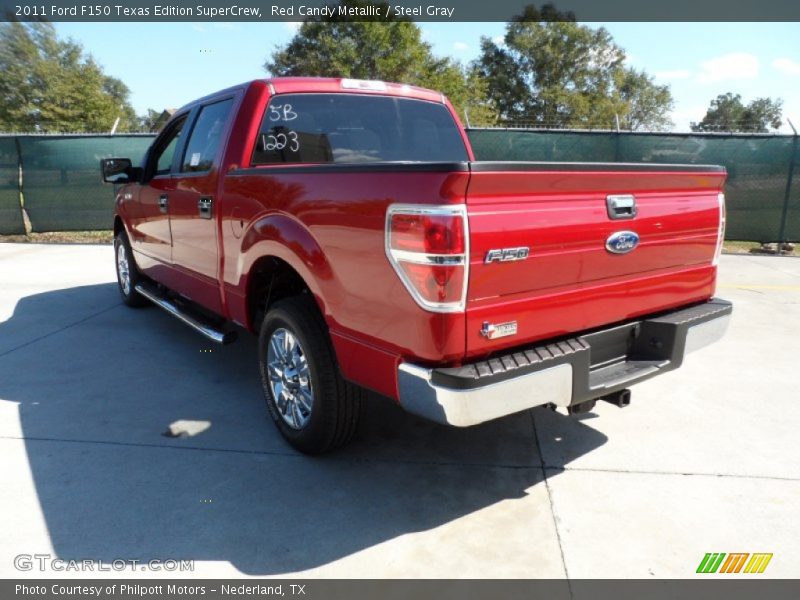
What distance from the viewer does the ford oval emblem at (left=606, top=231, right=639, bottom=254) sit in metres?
2.71

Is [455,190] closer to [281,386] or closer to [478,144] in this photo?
[281,386]

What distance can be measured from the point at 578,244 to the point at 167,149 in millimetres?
4081

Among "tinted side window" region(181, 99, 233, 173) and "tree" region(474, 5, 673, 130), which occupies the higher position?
"tree" region(474, 5, 673, 130)

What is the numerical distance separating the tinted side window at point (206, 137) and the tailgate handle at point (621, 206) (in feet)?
8.10

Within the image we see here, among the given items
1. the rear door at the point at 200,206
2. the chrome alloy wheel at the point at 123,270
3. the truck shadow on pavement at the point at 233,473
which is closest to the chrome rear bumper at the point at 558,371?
the truck shadow on pavement at the point at 233,473

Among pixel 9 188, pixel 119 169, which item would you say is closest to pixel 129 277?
pixel 119 169

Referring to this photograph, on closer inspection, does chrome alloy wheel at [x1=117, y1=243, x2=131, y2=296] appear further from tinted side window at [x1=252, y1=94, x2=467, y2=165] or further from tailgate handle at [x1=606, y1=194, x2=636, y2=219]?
tailgate handle at [x1=606, y1=194, x2=636, y2=219]

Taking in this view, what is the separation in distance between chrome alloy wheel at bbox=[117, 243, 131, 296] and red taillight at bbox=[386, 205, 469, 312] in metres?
4.87

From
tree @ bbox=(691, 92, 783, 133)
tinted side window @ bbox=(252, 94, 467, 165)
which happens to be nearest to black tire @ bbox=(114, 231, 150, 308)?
tinted side window @ bbox=(252, 94, 467, 165)

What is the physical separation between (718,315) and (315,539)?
2.35 metres

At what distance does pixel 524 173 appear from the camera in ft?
7.67

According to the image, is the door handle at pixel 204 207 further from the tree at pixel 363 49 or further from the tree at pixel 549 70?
the tree at pixel 549 70

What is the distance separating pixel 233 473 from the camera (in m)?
3.09

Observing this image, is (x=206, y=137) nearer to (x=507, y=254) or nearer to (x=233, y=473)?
(x=233, y=473)
